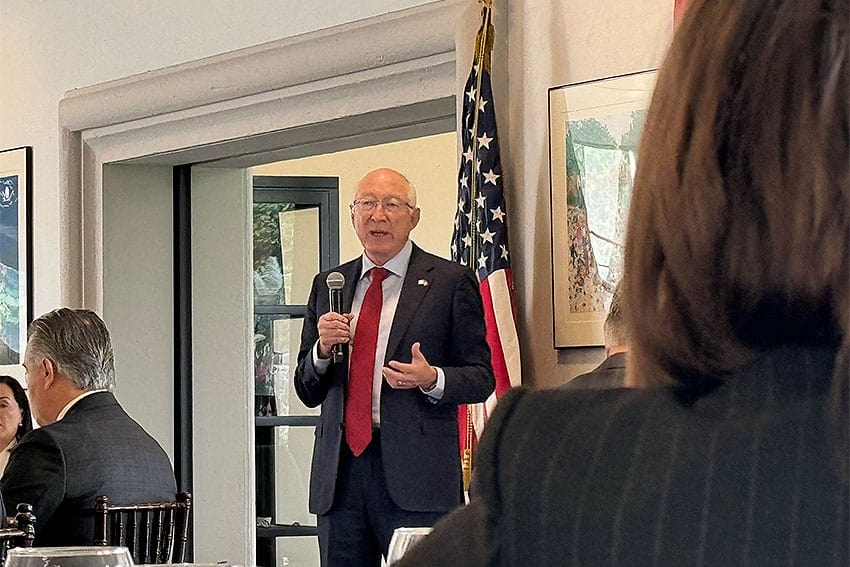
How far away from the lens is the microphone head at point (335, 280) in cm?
376

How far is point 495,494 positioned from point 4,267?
5.62m

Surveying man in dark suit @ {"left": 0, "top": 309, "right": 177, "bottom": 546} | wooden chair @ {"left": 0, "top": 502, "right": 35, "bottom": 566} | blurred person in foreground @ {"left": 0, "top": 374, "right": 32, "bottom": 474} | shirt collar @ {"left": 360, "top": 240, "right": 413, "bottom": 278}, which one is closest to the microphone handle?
shirt collar @ {"left": 360, "top": 240, "right": 413, "bottom": 278}

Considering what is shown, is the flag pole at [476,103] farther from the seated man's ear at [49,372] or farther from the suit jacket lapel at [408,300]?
the seated man's ear at [49,372]

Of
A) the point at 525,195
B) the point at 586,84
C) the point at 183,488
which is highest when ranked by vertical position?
the point at 586,84

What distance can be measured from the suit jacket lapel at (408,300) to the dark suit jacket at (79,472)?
2.22 ft

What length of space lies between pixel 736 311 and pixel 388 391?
326cm

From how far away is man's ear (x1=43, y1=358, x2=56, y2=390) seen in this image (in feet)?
12.0

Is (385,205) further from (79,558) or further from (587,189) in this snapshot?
(79,558)

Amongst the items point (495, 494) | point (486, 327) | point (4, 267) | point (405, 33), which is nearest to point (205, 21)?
point (405, 33)

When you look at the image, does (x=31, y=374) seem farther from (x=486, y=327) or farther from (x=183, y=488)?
(x=183, y=488)

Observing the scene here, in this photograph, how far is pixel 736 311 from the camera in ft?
1.46

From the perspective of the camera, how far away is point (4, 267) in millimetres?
5828

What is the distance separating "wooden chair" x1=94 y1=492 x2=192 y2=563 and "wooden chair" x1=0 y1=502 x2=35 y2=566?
283 mm

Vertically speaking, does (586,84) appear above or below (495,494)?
above
